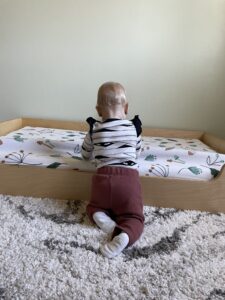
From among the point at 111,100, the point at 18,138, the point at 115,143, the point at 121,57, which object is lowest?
the point at 18,138

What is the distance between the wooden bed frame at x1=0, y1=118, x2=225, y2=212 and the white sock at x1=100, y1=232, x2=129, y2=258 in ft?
0.96

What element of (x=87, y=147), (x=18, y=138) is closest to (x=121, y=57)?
(x=18, y=138)

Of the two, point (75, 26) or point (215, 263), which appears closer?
point (215, 263)

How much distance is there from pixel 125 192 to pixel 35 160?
392 mm

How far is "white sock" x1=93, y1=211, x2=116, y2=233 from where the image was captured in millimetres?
919

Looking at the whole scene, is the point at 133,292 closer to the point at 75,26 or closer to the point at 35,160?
the point at 35,160

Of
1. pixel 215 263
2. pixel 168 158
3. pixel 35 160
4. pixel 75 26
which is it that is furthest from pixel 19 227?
pixel 75 26

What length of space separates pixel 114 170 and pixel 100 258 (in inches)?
12.1

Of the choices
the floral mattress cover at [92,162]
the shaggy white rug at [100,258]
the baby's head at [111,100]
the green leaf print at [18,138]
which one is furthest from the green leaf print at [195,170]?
the green leaf print at [18,138]

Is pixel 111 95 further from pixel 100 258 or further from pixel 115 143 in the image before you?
pixel 100 258

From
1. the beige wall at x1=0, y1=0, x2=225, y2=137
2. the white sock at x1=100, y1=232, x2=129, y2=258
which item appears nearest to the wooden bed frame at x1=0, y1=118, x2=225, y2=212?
the white sock at x1=100, y1=232, x2=129, y2=258

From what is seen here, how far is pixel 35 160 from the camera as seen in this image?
3.81ft

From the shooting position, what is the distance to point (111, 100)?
1.04 meters

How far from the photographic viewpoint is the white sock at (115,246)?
2.65 feet
